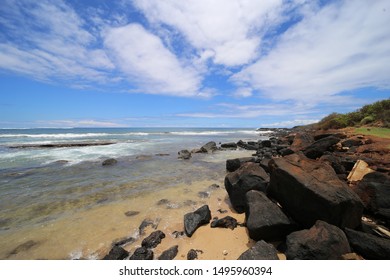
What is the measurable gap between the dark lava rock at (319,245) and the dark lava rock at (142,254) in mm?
2714

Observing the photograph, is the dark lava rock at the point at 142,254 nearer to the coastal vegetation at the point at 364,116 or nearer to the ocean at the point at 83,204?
the ocean at the point at 83,204

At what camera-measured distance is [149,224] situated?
5707mm

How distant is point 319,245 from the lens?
338 cm

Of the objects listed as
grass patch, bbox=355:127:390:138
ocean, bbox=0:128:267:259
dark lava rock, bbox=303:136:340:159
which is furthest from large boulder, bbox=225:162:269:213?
grass patch, bbox=355:127:390:138

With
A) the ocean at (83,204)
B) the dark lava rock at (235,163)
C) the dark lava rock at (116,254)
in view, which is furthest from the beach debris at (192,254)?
the dark lava rock at (235,163)

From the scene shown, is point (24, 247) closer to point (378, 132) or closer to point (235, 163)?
point (235, 163)

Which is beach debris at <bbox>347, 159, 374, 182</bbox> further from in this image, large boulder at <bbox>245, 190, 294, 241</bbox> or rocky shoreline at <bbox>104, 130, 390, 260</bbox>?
large boulder at <bbox>245, 190, 294, 241</bbox>

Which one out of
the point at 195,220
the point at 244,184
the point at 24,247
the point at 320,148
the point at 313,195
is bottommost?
the point at 24,247

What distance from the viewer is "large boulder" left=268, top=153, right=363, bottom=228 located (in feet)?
13.1

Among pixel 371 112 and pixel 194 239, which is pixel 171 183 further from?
pixel 371 112

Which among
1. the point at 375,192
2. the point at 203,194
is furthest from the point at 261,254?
the point at 203,194

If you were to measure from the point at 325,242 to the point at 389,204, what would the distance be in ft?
8.57

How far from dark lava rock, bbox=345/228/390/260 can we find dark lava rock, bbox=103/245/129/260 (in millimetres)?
4391

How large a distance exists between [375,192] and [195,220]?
4.40 m
